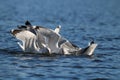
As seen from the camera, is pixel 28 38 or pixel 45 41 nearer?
pixel 45 41

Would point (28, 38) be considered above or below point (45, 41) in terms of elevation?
above

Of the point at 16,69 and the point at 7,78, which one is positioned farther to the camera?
the point at 16,69

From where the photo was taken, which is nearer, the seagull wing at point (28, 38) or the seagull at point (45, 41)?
the seagull at point (45, 41)

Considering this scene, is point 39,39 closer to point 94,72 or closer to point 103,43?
point 94,72

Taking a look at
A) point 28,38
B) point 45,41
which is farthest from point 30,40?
point 45,41

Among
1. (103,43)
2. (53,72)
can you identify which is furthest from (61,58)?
(103,43)

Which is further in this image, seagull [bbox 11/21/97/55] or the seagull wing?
the seagull wing

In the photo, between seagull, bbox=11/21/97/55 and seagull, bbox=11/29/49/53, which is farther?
seagull, bbox=11/29/49/53

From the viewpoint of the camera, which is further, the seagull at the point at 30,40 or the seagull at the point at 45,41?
the seagull at the point at 30,40

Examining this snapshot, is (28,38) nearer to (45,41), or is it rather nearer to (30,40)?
(30,40)

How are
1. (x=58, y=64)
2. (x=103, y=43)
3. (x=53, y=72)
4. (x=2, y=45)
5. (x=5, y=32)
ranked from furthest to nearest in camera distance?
1. (x=5, y=32)
2. (x=103, y=43)
3. (x=2, y=45)
4. (x=58, y=64)
5. (x=53, y=72)

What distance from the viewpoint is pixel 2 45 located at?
87.9 feet

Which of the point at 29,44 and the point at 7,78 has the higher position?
the point at 29,44

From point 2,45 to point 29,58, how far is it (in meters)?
4.65
